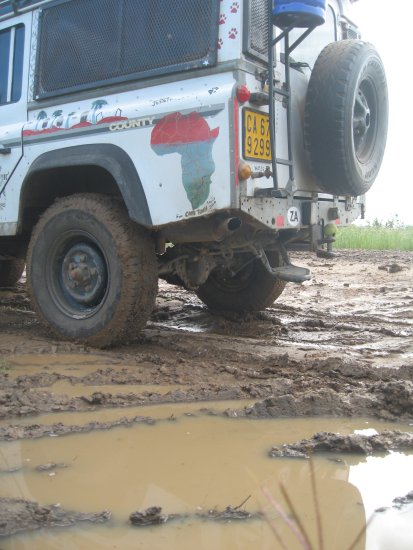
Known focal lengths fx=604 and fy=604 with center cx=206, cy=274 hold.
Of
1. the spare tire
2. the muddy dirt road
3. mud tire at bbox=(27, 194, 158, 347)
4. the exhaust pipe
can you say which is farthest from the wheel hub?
the spare tire

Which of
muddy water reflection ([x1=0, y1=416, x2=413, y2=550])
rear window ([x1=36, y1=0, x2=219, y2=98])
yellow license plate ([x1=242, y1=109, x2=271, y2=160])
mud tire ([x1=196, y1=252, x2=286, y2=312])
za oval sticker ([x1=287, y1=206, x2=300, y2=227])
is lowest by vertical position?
muddy water reflection ([x1=0, y1=416, x2=413, y2=550])

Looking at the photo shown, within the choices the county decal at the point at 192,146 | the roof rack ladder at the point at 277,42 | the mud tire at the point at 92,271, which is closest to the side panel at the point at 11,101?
the mud tire at the point at 92,271

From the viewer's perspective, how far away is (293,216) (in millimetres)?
4000

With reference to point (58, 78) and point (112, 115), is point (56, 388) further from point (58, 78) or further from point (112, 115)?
point (58, 78)

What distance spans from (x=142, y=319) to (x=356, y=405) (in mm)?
1637

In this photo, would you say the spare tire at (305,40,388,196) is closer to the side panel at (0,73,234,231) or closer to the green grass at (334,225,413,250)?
the side panel at (0,73,234,231)

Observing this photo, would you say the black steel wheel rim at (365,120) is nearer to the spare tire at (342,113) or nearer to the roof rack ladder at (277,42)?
the spare tire at (342,113)

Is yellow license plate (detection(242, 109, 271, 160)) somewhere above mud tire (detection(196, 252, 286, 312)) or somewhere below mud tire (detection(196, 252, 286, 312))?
above

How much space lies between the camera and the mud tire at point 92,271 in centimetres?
394

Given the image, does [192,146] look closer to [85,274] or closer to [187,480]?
[85,274]

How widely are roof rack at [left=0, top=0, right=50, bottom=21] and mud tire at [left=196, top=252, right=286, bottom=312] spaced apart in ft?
8.25

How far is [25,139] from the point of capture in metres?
→ 4.44

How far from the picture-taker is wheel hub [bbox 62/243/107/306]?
4184 mm

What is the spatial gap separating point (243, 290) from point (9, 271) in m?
2.95
